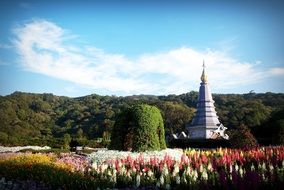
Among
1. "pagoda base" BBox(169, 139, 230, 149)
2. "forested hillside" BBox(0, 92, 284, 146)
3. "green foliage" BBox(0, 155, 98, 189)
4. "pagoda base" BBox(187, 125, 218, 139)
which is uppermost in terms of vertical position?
"forested hillside" BBox(0, 92, 284, 146)

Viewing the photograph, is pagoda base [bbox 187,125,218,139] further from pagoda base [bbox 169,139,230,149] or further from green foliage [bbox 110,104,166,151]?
green foliage [bbox 110,104,166,151]

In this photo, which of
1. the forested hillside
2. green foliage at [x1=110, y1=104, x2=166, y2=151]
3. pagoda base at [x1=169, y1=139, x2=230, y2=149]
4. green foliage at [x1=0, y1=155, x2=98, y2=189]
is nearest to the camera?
green foliage at [x1=0, y1=155, x2=98, y2=189]

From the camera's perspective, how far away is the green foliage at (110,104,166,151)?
16.7 meters

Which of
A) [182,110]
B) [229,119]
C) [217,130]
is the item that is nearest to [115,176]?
A: [217,130]

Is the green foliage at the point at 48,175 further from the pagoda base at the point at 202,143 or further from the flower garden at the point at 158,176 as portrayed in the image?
the pagoda base at the point at 202,143

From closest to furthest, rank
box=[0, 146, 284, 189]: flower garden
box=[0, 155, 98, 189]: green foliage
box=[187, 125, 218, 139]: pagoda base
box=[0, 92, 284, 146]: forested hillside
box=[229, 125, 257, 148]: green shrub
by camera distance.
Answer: box=[0, 146, 284, 189]: flower garden, box=[0, 155, 98, 189]: green foliage, box=[229, 125, 257, 148]: green shrub, box=[187, 125, 218, 139]: pagoda base, box=[0, 92, 284, 146]: forested hillside

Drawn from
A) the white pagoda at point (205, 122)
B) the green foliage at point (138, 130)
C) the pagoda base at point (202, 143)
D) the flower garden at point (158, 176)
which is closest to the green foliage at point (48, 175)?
the flower garden at point (158, 176)

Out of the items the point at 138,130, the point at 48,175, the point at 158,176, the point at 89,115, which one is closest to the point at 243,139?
the point at 138,130

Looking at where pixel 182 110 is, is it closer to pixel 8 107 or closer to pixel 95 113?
pixel 95 113

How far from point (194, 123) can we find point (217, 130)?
3.11m

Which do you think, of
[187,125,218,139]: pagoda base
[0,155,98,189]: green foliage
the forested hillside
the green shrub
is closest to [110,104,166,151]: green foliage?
the green shrub

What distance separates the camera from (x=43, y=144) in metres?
36.7

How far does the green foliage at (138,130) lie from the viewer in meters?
16.7

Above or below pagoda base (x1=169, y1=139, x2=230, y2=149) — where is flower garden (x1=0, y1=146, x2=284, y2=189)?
below
